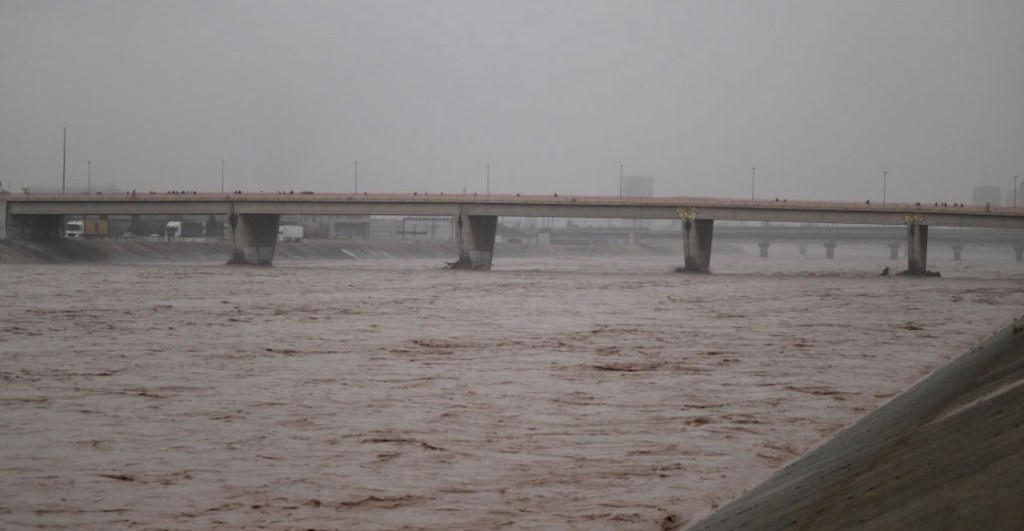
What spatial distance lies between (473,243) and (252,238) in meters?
23.6

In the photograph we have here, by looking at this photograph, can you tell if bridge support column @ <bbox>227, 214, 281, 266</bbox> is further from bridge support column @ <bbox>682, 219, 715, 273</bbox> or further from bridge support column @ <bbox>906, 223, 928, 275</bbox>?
bridge support column @ <bbox>906, 223, 928, 275</bbox>

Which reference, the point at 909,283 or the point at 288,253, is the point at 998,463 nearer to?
the point at 909,283

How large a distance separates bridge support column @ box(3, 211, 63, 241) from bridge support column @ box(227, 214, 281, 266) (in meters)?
19.8

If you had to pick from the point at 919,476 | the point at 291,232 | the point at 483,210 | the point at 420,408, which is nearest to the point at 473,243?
the point at 483,210

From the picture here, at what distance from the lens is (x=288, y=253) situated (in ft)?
500

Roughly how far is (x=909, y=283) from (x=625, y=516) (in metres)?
87.8

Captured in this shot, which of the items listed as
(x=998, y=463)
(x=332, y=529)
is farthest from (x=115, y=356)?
(x=998, y=463)

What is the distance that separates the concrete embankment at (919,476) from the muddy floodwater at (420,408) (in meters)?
1.81

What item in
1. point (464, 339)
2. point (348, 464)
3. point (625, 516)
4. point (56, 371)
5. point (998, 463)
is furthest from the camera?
point (464, 339)

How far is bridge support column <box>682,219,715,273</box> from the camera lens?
374 ft

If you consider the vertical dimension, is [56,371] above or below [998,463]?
below

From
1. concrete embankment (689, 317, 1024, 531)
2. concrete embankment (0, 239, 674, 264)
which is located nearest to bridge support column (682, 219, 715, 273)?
concrete embankment (0, 239, 674, 264)

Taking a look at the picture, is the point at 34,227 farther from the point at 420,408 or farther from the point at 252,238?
the point at 420,408

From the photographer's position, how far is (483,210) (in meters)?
115
